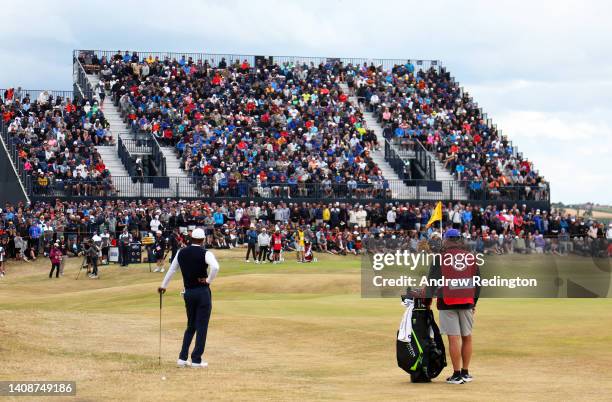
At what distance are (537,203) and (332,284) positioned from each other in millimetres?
26270

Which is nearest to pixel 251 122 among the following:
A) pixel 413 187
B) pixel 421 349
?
pixel 413 187

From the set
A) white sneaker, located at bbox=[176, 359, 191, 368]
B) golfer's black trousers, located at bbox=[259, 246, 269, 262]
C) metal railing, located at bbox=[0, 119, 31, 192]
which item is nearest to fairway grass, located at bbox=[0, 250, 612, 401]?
white sneaker, located at bbox=[176, 359, 191, 368]

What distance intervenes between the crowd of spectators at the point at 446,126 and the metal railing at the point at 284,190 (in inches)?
12.6

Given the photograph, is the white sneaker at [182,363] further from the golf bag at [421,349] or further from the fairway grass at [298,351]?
the golf bag at [421,349]

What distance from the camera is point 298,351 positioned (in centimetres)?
1978

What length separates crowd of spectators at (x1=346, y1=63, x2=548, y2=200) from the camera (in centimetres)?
6203

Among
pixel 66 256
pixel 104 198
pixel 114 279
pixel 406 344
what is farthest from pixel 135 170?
pixel 406 344

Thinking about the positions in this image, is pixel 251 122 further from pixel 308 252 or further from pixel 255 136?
pixel 308 252

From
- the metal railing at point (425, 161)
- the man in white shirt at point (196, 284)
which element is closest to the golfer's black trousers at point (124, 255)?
the metal railing at point (425, 161)

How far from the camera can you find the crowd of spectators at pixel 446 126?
62031mm

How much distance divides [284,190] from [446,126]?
14264 mm

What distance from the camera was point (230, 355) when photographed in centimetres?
1883

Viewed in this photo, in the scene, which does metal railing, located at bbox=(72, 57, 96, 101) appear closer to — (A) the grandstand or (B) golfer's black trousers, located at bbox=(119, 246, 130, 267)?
(A) the grandstand

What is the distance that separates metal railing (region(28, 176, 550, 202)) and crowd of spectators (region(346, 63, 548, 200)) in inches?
12.6
